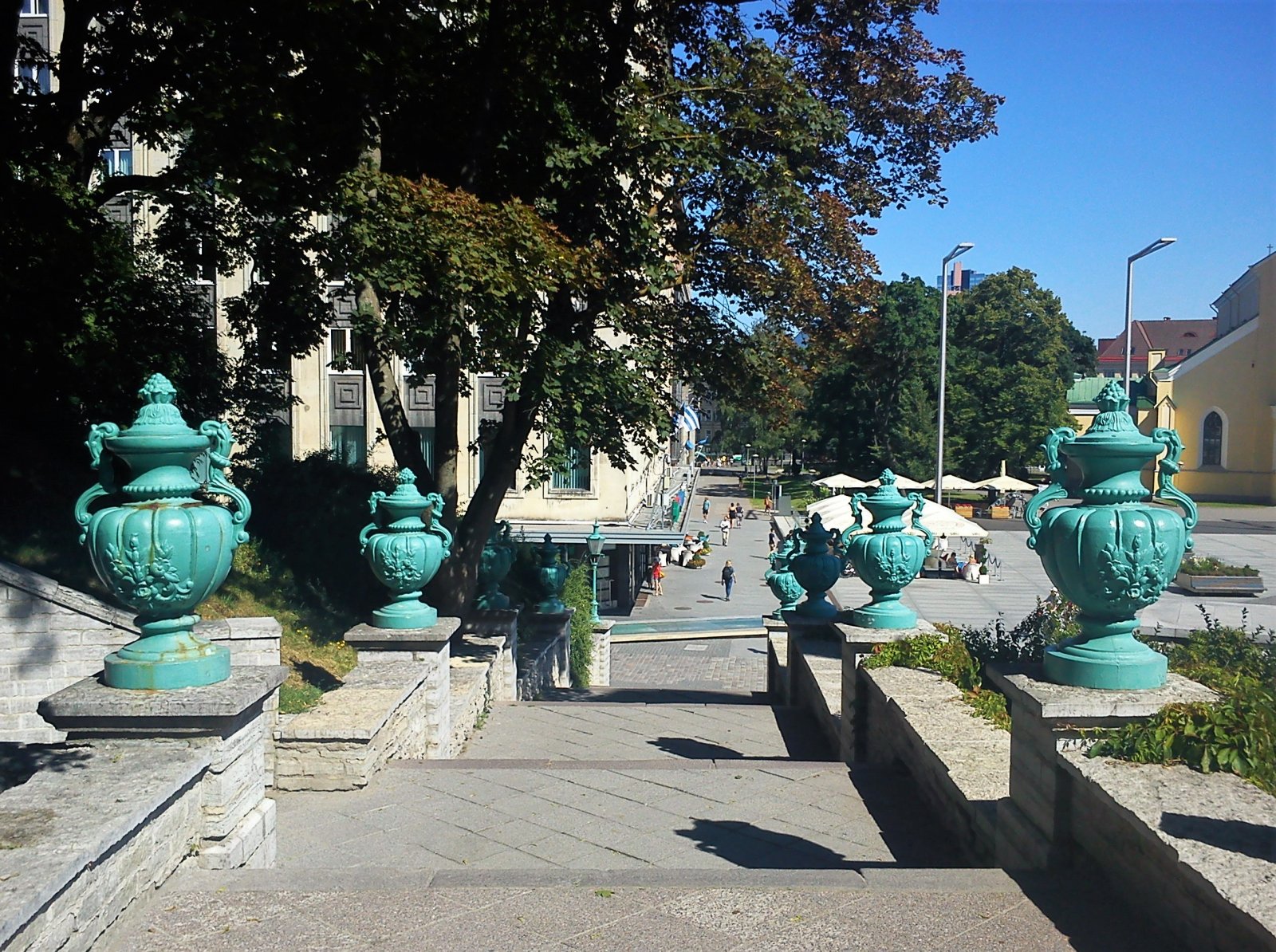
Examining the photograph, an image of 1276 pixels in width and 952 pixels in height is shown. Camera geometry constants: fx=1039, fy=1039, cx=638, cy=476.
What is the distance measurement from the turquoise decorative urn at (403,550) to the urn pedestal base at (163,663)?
11.2 feet

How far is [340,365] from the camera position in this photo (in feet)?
35.1

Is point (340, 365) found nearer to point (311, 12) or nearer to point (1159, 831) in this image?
point (311, 12)

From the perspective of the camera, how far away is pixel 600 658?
1761 centimetres

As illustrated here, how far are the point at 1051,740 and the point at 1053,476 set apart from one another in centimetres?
115

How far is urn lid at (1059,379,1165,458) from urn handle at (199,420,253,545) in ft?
11.9

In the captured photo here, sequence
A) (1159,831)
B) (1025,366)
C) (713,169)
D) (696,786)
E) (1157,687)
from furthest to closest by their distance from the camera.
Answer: (1025,366) → (713,169) → (696,786) → (1157,687) → (1159,831)

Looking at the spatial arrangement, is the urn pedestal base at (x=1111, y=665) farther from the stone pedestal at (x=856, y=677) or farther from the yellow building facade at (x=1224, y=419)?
the yellow building facade at (x=1224, y=419)

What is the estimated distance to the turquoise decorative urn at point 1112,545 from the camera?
4.08 meters

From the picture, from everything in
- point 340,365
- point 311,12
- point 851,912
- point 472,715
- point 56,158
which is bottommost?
point 472,715

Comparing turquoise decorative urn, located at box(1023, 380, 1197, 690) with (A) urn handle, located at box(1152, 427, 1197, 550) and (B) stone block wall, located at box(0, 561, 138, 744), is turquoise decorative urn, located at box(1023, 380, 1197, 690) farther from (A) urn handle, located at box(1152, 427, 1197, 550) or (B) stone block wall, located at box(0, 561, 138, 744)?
(B) stone block wall, located at box(0, 561, 138, 744)

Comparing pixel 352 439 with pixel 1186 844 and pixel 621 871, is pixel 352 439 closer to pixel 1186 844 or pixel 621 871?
pixel 621 871

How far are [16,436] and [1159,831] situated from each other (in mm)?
12462

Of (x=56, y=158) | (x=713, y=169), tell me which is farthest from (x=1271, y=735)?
(x=56, y=158)

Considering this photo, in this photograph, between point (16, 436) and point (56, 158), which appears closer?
point (56, 158)
